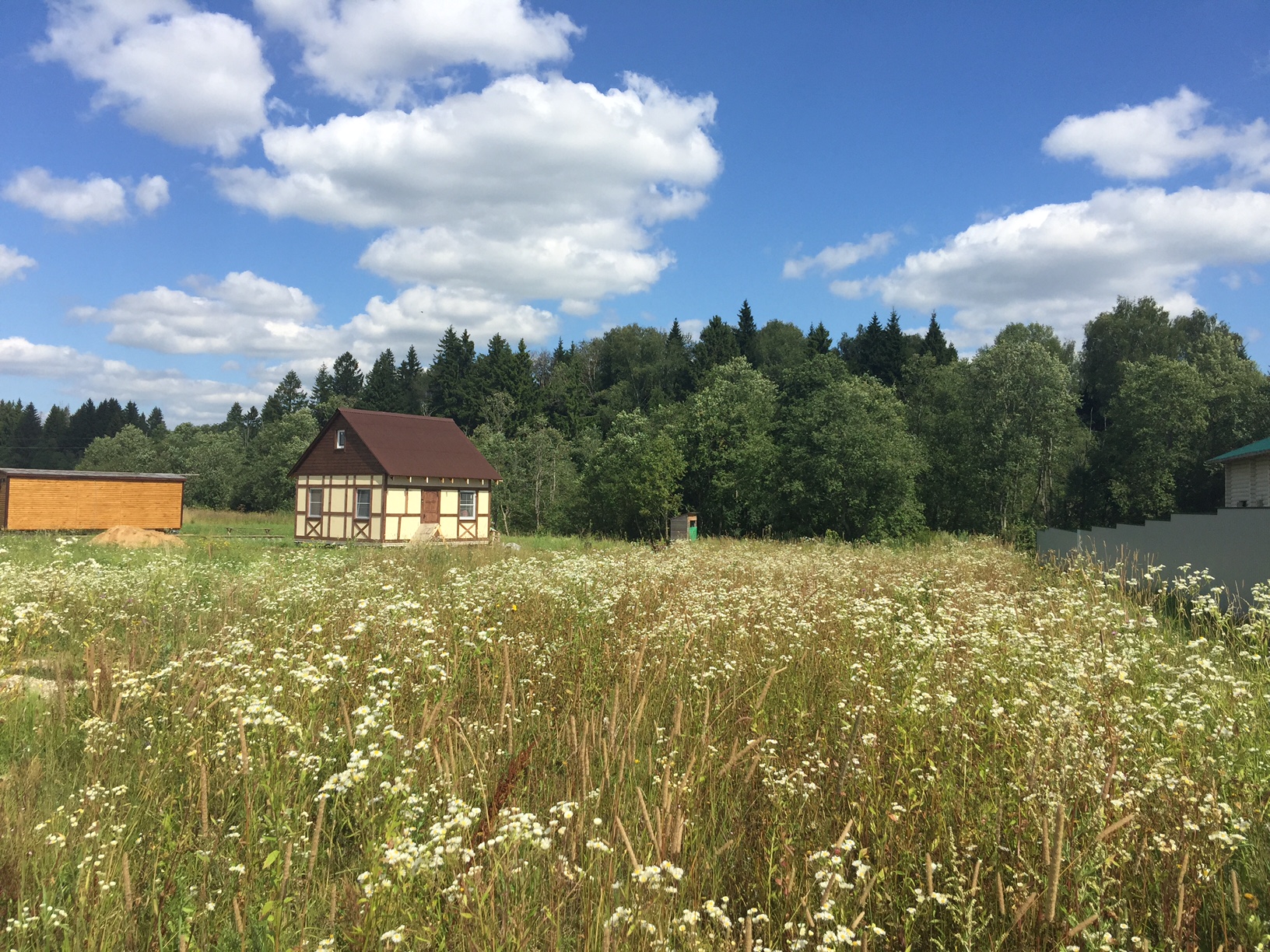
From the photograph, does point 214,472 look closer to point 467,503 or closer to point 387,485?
point 467,503

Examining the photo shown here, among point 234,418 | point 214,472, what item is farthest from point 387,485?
point 234,418

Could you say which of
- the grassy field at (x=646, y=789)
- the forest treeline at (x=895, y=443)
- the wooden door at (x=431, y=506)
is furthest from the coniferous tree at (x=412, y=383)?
the grassy field at (x=646, y=789)

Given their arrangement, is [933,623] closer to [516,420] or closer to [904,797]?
[904,797]

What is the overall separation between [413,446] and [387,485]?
320 centimetres

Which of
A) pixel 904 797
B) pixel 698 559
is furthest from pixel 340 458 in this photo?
pixel 904 797

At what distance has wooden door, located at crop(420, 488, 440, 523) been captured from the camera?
117 ft

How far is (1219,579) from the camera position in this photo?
11.5 metres

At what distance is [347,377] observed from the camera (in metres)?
93.3

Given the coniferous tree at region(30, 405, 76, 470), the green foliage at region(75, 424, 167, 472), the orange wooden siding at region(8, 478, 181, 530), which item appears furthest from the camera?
the coniferous tree at region(30, 405, 76, 470)

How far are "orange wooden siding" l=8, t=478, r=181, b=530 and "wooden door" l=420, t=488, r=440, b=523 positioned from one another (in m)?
11.2

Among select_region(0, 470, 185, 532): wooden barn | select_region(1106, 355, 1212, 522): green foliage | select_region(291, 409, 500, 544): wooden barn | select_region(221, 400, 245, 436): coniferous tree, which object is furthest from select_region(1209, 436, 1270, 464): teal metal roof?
select_region(221, 400, 245, 436): coniferous tree

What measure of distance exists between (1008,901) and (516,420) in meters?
68.6

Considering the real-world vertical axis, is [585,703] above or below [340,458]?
below

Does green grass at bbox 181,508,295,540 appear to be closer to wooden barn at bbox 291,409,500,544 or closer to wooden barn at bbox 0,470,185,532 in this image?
wooden barn at bbox 0,470,185,532
